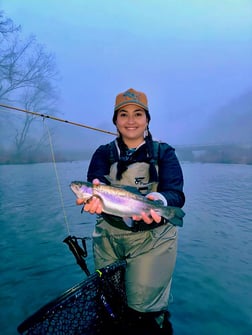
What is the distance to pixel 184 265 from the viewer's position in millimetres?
4367

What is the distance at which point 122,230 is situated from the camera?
268cm

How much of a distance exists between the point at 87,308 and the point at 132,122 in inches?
77.6

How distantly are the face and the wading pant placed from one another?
106cm

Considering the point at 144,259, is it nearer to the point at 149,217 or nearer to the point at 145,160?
the point at 149,217

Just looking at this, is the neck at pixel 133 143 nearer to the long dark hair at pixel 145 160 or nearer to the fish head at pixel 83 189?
the long dark hair at pixel 145 160

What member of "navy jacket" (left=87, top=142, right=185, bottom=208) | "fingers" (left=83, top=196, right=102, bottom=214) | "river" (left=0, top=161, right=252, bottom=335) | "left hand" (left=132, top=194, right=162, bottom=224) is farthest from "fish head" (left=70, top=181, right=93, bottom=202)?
"river" (left=0, top=161, right=252, bottom=335)

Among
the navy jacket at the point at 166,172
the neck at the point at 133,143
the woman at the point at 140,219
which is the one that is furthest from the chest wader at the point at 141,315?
the neck at the point at 133,143

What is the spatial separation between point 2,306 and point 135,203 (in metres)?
2.47

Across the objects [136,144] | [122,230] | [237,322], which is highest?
[136,144]

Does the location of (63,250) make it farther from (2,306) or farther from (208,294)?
(208,294)

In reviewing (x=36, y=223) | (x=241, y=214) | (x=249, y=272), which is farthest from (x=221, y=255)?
(x=36, y=223)

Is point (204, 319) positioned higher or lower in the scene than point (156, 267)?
lower

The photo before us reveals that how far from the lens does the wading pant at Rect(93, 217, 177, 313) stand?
2484 mm

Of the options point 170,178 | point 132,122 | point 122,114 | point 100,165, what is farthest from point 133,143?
point 170,178
